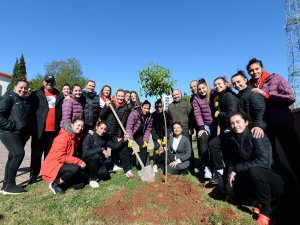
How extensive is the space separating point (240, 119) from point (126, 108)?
335 centimetres

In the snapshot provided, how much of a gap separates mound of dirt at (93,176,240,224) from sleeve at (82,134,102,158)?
4.54ft

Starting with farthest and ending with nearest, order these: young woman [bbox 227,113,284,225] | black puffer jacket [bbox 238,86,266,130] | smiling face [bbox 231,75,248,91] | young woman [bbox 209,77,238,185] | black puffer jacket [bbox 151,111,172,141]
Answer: black puffer jacket [bbox 151,111,172,141] → young woman [bbox 209,77,238,185] → smiling face [bbox 231,75,248,91] → black puffer jacket [bbox 238,86,266,130] → young woman [bbox 227,113,284,225]

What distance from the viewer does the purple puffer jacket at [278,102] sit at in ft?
15.3

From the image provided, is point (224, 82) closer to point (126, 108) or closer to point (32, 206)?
point (126, 108)

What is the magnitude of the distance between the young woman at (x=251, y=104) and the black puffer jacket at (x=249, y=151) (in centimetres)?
12

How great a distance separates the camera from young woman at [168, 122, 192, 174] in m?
6.45

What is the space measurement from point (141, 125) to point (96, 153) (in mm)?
1631

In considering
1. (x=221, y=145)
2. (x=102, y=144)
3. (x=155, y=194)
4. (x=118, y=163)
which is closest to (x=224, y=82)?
(x=221, y=145)

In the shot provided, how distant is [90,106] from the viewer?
262 inches

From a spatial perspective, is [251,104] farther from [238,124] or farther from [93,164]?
[93,164]

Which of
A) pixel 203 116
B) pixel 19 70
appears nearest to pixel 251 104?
pixel 203 116

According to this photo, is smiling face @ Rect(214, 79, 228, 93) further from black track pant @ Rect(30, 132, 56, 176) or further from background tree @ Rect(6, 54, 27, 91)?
background tree @ Rect(6, 54, 27, 91)

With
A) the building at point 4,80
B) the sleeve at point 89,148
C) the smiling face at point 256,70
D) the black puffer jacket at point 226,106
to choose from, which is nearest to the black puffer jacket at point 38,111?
the sleeve at point 89,148

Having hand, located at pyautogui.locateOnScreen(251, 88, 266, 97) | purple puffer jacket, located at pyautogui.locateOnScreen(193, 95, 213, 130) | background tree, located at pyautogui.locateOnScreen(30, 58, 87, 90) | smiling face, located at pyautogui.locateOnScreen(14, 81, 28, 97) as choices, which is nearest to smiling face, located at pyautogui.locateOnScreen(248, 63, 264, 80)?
hand, located at pyautogui.locateOnScreen(251, 88, 266, 97)
